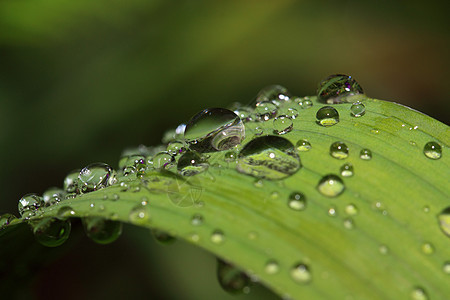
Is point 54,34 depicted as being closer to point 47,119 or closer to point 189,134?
point 47,119

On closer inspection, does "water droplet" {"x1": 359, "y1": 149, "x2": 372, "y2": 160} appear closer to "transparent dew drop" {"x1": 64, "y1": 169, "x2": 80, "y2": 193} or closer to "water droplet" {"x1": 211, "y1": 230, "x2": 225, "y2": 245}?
"water droplet" {"x1": 211, "y1": 230, "x2": 225, "y2": 245}

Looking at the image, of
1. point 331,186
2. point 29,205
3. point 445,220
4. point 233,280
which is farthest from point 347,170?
point 29,205

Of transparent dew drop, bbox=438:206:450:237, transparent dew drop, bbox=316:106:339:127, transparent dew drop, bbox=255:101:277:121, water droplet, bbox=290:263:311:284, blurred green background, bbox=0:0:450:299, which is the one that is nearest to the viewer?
water droplet, bbox=290:263:311:284

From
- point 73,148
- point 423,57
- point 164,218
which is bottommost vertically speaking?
point 164,218

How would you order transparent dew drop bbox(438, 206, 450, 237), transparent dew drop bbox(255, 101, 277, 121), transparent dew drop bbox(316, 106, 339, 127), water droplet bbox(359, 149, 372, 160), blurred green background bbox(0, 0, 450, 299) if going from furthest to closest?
blurred green background bbox(0, 0, 450, 299)
transparent dew drop bbox(255, 101, 277, 121)
transparent dew drop bbox(316, 106, 339, 127)
water droplet bbox(359, 149, 372, 160)
transparent dew drop bbox(438, 206, 450, 237)

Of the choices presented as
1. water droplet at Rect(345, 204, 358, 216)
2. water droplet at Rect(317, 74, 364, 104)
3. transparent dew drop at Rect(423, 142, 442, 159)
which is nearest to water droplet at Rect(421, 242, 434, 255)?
water droplet at Rect(345, 204, 358, 216)

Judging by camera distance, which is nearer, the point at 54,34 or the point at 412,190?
the point at 412,190

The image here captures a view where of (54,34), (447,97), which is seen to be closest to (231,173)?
(54,34)
